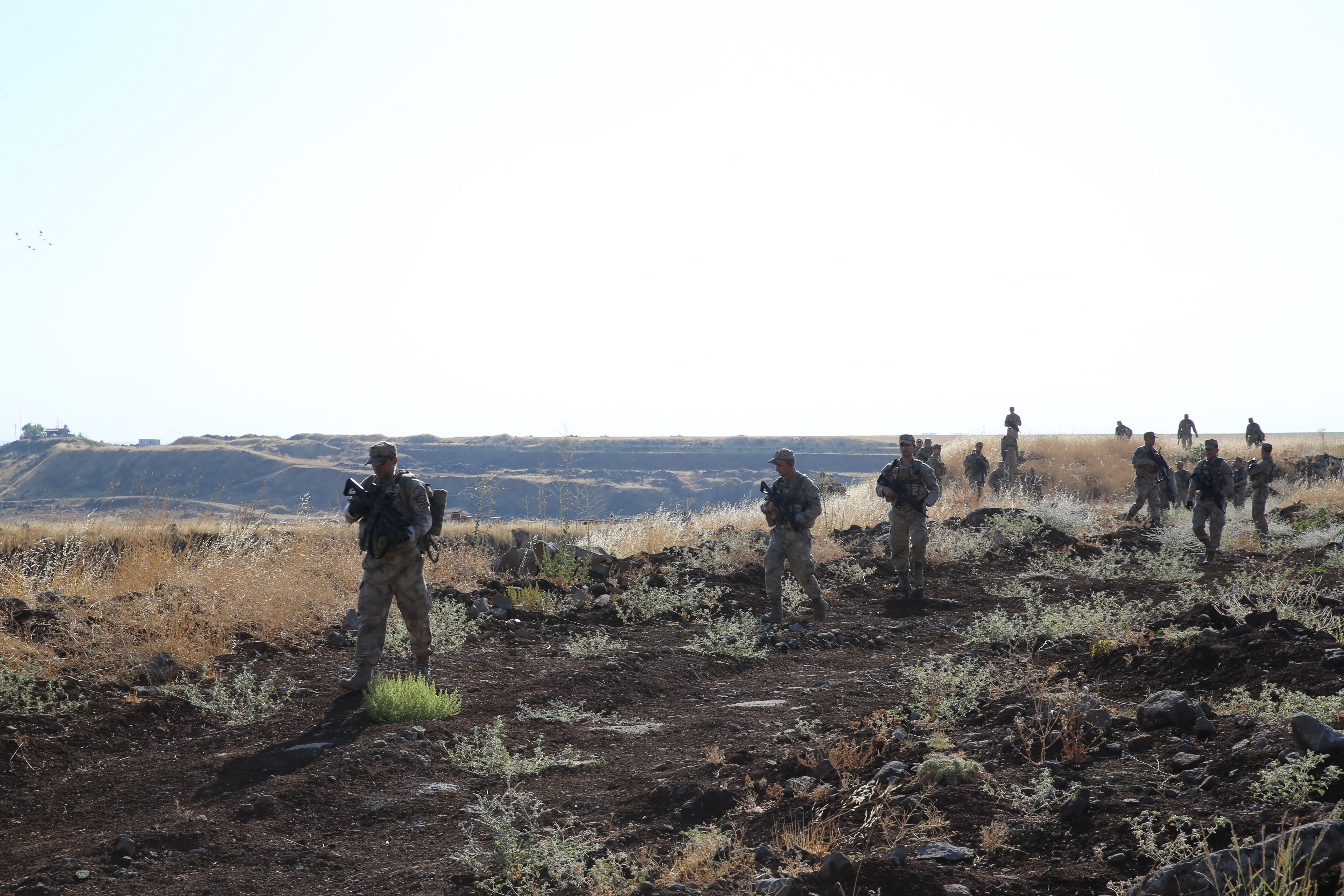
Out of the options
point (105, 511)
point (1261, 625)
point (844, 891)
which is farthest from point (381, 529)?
point (105, 511)

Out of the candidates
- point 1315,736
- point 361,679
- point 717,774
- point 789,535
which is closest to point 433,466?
point 789,535

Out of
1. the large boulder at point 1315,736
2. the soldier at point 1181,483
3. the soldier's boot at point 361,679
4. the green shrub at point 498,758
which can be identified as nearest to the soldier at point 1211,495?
the soldier at point 1181,483

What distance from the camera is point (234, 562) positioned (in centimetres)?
895

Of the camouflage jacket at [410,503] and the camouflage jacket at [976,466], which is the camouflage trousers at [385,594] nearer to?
the camouflage jacket at [410,503]

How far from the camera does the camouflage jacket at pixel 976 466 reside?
72.5 feet

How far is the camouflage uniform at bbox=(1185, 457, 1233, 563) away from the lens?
1203cm

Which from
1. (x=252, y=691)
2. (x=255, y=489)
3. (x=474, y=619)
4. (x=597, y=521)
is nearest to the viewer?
(x=252, y=691)

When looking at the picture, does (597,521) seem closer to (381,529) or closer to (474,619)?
(474,619)

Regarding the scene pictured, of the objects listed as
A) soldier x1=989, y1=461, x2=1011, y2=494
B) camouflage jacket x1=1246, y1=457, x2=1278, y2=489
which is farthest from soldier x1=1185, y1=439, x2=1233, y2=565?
soldier x1=989, y1=461, x2=1011, y2=494

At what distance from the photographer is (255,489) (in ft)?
177

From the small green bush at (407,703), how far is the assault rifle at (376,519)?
1.01 metres

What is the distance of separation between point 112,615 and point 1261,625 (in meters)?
8.82

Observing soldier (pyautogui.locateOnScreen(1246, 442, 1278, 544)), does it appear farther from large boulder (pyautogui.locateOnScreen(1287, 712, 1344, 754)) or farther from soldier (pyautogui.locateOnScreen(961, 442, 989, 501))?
large boulder (pyautogui.locateOnScreen(1287, 712, 1344, 754))

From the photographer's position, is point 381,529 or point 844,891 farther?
point 381,529
